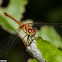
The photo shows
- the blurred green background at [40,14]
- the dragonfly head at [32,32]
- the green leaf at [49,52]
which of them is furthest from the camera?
the blurred green background at [40,14]

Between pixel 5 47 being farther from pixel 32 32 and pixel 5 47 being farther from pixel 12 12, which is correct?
pixel 12 12

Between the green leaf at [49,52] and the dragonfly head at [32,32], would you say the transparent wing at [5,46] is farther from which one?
the green leaf at [49,52]

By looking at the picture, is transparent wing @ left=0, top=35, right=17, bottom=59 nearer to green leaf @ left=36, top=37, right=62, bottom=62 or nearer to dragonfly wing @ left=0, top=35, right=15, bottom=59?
dragonfly wing @ left=0, top=35, right=15, bottom=59

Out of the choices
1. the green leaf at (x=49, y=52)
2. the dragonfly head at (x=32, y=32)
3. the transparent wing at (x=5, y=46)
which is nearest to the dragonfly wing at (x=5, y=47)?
the transparent wing at (x=5, y=46)

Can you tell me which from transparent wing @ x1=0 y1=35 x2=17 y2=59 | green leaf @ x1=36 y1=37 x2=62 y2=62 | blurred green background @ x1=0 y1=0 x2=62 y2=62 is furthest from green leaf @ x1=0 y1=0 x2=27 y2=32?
green leaf @ x1=36 y1=37 x2=62 y2=62

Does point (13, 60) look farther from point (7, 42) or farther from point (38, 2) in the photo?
point (38, 2)

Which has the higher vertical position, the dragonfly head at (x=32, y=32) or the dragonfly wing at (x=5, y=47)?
the dragonfly head at (x=32, y=32)
